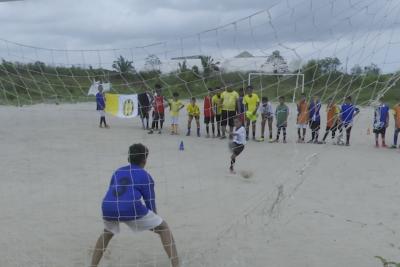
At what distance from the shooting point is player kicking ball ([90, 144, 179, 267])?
4516mm

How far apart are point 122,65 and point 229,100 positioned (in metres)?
7.38

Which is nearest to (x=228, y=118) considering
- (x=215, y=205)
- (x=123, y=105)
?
(x=123, y=105)

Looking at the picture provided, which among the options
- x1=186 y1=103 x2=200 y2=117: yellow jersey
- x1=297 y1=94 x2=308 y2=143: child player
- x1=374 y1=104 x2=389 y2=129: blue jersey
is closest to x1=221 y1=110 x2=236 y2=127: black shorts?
x1=186 y1=103 x2=200 y2=117: yellow jersey

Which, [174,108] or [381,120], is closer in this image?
[381,120]

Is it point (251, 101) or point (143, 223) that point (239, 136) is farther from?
point (143, 223)

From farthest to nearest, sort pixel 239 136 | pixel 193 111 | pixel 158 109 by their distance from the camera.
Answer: pixel 193 111, pixel 158 109, pixel 239 136

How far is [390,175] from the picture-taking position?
9.93 meters

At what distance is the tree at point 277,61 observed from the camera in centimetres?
559

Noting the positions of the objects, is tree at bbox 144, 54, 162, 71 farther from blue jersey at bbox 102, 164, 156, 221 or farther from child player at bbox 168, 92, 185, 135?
child player at bbox 168, 92, 185, 135

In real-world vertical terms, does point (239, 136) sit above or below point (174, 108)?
below

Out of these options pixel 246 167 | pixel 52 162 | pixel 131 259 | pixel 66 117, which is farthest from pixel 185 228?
pixel 66 117

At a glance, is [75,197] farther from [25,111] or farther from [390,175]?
[25,111]

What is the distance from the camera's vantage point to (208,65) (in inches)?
244

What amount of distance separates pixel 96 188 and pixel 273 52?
412 centimetres
